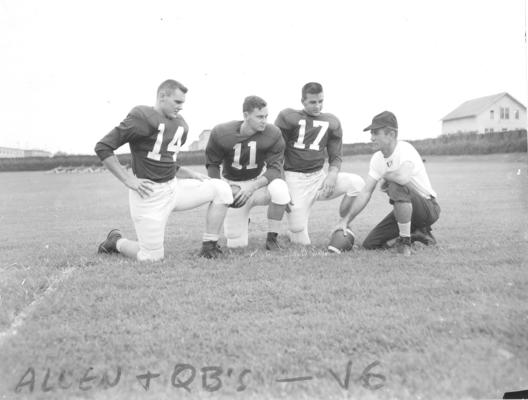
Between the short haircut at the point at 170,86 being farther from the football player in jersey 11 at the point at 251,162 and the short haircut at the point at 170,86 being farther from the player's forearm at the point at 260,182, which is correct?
the player's forearm at the point at 260,182

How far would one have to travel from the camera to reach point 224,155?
4.86 metres

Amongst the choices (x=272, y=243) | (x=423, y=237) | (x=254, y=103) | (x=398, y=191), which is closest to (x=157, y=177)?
(x=254, y=103)

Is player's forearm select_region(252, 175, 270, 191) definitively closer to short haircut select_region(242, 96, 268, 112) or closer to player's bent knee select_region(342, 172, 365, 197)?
short haircut select_region(242, 96, 268, 112)

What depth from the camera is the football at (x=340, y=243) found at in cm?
436

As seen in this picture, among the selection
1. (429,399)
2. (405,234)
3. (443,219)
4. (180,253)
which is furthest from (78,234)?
(429,399)

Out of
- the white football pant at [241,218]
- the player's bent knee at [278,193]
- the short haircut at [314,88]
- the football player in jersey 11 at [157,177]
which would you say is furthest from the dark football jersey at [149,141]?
the short haircut at [314,88]

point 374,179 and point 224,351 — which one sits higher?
point 374,179

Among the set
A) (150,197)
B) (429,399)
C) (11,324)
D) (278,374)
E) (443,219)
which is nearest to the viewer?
(429,399)

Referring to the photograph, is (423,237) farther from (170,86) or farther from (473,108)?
(473,108)

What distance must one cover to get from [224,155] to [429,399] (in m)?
3.47

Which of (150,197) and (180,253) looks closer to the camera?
(150,197)

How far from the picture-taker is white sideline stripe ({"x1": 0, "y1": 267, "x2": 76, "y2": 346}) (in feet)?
8.29

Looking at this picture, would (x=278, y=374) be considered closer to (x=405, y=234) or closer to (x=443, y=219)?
(x=405, y=234)

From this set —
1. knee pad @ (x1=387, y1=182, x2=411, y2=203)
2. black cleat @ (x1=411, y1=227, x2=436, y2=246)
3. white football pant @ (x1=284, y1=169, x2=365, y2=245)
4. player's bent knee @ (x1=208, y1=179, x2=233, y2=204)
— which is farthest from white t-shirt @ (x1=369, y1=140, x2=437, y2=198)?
player's bent knee @ (x1=208, y1=179, x2=233, y2=204)
